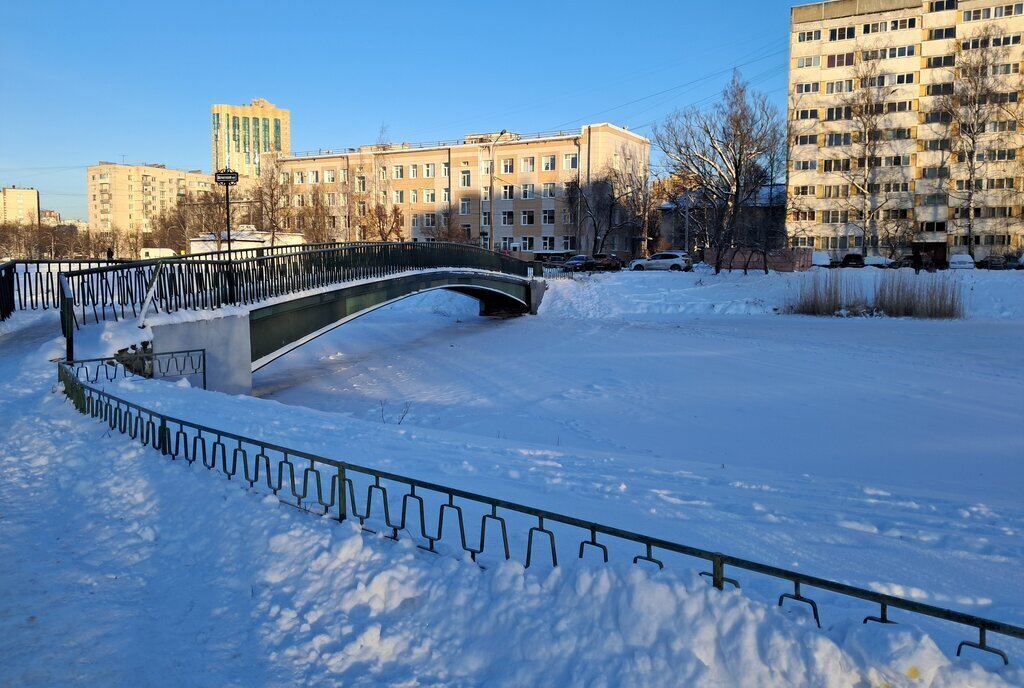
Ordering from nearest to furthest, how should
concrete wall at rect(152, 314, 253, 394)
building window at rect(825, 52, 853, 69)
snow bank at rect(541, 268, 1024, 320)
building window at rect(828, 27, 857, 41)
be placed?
concrete wall at rect(152, 314, 253, 394), snow bank at rect(541, 268, 1024, 320), building window at rect(828, 27, 857, 41), building window at rect(825, 52, 853, 69)

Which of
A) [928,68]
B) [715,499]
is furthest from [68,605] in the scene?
[928,68]

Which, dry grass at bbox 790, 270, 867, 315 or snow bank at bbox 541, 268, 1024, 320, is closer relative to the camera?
dry grass at bbox 790, 270, 867, 315

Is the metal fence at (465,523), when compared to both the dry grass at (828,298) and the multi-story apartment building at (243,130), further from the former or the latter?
the multi-story apartment building at (243,130)

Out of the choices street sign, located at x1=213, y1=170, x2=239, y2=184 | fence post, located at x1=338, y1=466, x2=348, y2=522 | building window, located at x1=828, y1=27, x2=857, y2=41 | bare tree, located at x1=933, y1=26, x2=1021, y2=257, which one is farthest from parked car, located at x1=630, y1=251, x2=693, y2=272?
fence post, located at x1=338, y1=466, x2=348, y2=522

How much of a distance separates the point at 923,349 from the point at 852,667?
22.7m

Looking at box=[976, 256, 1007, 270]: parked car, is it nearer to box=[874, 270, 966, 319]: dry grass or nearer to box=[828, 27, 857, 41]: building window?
box=[874, 270, 966, 319]: dry grass

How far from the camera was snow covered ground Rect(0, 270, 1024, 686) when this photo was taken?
3795 mm

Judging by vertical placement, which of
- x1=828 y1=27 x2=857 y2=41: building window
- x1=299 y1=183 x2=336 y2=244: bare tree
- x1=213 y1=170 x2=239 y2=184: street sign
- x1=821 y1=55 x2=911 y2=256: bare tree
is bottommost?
x1=213 y1=170 x2=239 y2=184: street sign

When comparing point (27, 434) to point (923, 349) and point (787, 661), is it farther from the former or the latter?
point (923, 349)

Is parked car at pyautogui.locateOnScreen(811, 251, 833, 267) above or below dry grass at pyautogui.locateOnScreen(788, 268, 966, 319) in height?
above

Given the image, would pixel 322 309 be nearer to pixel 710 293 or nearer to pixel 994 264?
pixel 710 293

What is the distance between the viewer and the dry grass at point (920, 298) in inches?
1220

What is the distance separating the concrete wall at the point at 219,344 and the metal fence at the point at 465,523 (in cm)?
575

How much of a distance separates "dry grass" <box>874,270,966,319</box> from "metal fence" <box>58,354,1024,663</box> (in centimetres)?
3014
